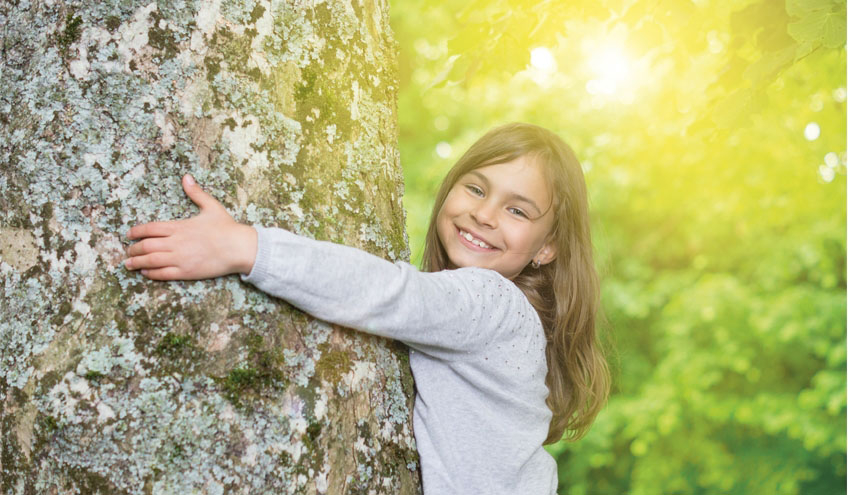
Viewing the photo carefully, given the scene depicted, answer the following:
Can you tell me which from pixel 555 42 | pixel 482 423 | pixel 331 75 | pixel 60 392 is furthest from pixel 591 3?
pixel 60 392

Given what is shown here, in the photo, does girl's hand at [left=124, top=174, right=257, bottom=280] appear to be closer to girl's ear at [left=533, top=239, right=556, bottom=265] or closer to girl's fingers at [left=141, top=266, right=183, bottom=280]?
girl's fingers at [left=141, top=266, right=183, bottom=280]

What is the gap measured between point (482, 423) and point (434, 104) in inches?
277

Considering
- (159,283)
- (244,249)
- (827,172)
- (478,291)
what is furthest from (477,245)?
(827,172)

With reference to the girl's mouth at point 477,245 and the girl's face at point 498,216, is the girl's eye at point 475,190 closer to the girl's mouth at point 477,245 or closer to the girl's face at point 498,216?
the girl's face at point 498,216

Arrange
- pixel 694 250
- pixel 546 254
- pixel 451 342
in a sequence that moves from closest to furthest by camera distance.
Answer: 1. pixel 451 342
2. pixel 546 254
3. pixel 694 250

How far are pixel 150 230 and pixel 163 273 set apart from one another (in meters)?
0.09

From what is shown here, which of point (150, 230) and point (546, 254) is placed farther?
point (546, 254)

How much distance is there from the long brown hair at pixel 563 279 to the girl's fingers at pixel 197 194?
116 centimetres

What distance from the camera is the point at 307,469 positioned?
133 centimetres

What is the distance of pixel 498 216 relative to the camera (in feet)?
7.06

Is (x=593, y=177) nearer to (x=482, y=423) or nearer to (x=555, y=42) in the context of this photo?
(x=555, y=42)

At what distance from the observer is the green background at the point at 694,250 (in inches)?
243

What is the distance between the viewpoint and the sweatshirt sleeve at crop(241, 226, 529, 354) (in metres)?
1.33

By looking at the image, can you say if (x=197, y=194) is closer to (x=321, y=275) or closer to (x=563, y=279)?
(x=321, y=275)
